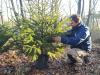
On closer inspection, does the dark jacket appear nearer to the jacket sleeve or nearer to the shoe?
the jacket sleeve

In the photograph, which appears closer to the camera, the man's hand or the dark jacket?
the man's hand

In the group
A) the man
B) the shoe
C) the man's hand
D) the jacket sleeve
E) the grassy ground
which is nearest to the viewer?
the man's hand

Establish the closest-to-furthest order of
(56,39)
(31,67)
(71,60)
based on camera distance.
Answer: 1. (56,39)
2. (31,67)
3. (71,60)

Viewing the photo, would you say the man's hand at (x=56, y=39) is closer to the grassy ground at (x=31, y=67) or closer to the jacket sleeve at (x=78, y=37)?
the jacket sleeve at (x=78, y=37)

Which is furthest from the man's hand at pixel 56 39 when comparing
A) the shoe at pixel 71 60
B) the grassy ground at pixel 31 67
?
the grassy ground at pixel 31 67

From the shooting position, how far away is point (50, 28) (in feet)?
25.0

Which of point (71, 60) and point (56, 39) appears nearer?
point (56, 39)

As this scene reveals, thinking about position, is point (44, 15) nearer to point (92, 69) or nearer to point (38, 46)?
point (38, 46)

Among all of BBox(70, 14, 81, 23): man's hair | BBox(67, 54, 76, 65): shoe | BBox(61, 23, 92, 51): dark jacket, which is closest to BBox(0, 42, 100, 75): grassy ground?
BBox(67, 54, 76, 65): shoe

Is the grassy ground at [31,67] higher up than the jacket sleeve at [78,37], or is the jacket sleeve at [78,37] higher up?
the jacket sleeve at [78,37]

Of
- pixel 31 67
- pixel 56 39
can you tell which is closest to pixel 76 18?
pixel 56 39

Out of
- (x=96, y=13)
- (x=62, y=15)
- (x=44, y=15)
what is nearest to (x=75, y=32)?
(x=62, y=15)

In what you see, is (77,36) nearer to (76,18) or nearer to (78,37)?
(78,37)

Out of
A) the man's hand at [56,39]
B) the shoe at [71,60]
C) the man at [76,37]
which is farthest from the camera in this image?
the shoe at [71,60]
